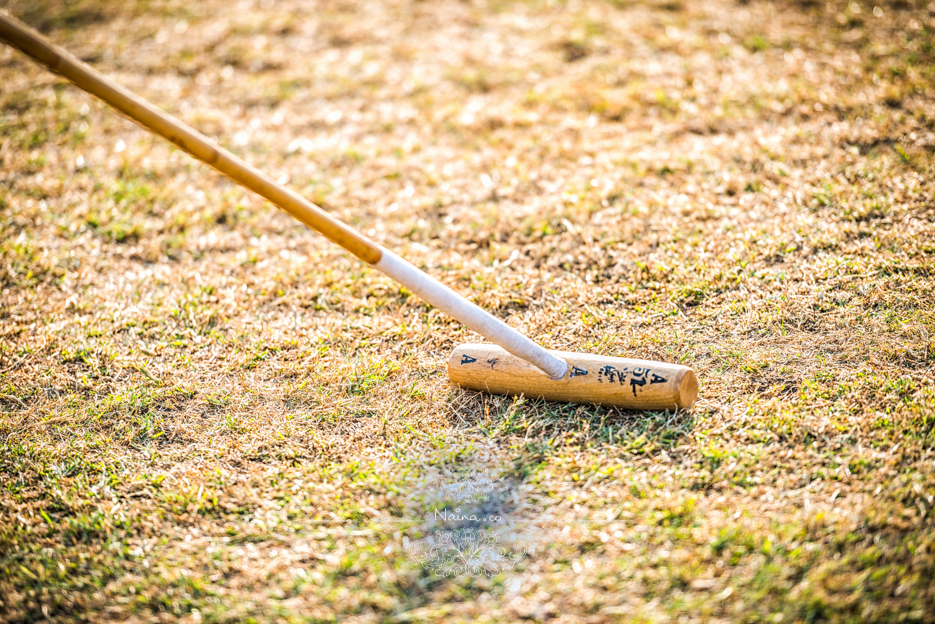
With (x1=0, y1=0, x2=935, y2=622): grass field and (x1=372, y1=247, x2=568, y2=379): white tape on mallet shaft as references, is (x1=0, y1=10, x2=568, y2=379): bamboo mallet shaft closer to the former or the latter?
(x1=372, y1=247, x2=568, y2=379): white tape on mallet shaft

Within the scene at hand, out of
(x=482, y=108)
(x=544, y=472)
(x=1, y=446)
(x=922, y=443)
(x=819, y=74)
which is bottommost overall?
(x=1, y=446)

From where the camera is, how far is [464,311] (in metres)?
3.12

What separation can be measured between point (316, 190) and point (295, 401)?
233 centimetres

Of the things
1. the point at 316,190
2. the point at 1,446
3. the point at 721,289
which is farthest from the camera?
the point at 316,190

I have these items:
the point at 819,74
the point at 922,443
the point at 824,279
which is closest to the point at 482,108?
the point at 819,74

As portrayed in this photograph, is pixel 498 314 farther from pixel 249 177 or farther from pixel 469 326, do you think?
pixel 249 177

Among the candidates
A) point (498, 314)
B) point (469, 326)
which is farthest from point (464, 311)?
point (498, 314)

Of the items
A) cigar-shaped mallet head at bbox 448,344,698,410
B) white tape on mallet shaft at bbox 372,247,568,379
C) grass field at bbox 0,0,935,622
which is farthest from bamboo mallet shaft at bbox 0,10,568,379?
grass field at bbox 0,0,935,622

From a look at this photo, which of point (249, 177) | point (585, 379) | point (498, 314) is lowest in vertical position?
point (498, 314)

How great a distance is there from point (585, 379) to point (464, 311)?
68 cm

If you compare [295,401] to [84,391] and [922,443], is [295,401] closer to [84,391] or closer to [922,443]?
[84,391]

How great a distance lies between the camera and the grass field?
270 centimetres

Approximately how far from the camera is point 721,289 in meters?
4.05

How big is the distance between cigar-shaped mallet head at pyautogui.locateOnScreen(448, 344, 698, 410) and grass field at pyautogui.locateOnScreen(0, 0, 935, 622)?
0.10m
